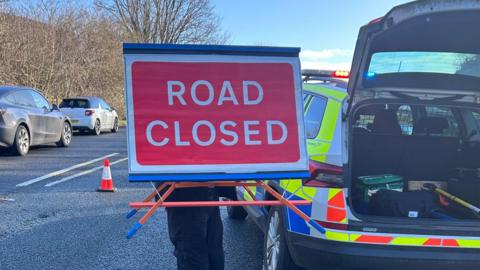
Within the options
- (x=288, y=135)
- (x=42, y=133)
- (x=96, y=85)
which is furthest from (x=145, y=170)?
(x=96, y=85)

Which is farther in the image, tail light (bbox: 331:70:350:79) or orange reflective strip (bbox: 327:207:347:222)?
tail light (bbox: 331:70:350:79)

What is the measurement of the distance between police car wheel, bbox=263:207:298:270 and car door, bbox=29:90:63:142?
9.33m

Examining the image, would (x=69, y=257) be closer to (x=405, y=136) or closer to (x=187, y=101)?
(x=187, y=101)

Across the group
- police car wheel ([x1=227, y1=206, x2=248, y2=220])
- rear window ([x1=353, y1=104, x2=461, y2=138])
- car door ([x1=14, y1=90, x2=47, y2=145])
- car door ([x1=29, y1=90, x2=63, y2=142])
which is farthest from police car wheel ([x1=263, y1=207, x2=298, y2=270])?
car door ([x1=29, y1=90, x2=63, y2=142])

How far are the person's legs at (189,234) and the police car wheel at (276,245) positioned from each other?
63cm

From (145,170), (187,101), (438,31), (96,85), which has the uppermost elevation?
(96,85)

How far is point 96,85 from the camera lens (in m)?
25.0

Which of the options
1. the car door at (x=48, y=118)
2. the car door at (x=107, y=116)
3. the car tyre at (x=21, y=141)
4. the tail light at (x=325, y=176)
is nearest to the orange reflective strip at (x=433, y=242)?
the tail light at (x=325, y=176)

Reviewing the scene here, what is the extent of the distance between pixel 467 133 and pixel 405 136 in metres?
0.53

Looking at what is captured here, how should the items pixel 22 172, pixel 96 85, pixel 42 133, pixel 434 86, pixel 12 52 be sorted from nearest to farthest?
pixel 434 86 → pixel 22 172 → pixel 42 133 → pixel 12 52 → pixel 96 85

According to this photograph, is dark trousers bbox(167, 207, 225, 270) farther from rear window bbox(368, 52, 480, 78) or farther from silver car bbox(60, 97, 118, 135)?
silver car bbox(60, 97, 118, 135)

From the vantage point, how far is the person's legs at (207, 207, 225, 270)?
3.23 meters

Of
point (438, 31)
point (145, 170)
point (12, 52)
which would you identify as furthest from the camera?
point (12, 52)

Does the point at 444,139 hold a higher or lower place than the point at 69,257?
higher
